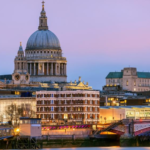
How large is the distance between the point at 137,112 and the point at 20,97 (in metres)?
23.9

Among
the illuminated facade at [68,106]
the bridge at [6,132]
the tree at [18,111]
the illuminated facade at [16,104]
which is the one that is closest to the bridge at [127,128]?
the illuminated facade at [68,106]

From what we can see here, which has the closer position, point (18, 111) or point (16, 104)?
point (18, 111)

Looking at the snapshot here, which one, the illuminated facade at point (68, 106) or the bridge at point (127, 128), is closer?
the bridge at point (127, 128)

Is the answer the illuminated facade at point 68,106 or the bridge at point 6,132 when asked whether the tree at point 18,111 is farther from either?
the bridge at point 6,132

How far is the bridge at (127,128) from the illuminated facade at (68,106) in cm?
1220

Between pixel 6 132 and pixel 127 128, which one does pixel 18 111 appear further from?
pixel 6 132

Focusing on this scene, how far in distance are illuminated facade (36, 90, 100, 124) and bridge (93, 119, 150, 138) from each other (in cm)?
1220

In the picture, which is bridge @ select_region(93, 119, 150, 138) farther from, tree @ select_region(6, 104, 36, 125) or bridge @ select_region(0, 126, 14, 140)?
tree @ select_region(6, 104, 36, 125)

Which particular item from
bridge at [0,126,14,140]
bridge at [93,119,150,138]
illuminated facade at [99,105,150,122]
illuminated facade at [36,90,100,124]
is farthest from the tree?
bridge at [0,126,14,140]

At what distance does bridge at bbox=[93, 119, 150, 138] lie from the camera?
16000cm

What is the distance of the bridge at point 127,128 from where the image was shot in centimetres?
16000

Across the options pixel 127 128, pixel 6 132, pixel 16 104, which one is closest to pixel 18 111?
pixel 16 104

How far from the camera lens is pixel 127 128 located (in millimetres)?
160000

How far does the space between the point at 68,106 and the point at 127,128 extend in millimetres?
17666
